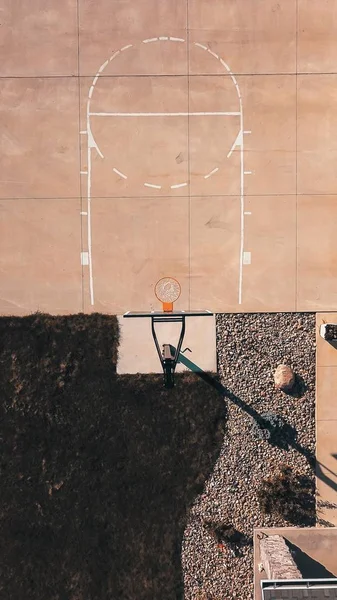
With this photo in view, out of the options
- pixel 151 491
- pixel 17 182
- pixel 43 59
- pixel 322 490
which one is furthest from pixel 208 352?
pixel 43 59

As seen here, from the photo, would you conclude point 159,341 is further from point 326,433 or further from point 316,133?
point 316,133

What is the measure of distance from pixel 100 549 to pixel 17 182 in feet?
33.3

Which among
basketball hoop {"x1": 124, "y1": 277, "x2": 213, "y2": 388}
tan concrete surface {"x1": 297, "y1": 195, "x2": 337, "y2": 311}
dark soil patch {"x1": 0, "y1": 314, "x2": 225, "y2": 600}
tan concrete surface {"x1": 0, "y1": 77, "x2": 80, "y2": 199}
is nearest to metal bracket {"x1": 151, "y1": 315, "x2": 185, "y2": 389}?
basketball hoop {"x1": 124, "y1": 277, "x2": 213, "y2": 388}

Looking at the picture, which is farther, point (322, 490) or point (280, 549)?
point (322, 490)

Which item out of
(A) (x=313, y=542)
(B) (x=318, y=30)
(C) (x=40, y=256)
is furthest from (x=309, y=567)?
(B) (x=318, y=30)

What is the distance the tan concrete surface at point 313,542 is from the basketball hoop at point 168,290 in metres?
6.62

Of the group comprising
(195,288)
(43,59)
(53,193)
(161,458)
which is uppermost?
(43,59)

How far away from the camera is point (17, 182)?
11.9m

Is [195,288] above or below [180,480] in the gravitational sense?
above

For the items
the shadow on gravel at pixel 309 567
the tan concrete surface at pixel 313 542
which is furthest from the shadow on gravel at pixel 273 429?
the shadow on gravel at pixel 309 567

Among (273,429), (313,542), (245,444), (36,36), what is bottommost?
(313,542)

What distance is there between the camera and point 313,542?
11922 mm

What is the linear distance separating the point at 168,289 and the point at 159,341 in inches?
56.9

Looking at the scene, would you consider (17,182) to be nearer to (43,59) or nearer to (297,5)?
(43,59)
